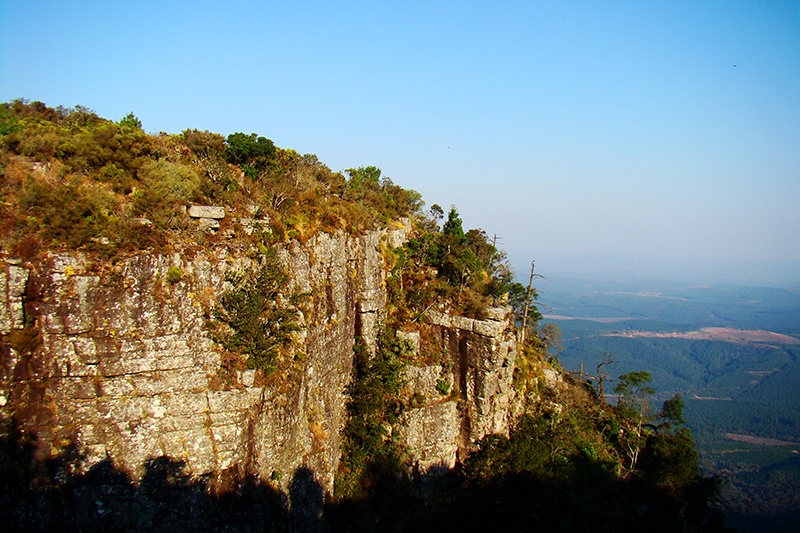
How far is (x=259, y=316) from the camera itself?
14102 mm

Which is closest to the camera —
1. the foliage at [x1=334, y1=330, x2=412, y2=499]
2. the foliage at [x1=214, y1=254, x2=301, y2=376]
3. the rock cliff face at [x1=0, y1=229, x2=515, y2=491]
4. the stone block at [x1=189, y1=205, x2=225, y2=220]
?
the rock cliff face at [x1=0, y1=229, x2=515, y2=491]

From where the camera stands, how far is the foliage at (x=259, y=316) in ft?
43.5

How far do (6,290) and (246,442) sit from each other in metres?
7.33

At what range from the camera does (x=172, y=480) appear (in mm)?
11930

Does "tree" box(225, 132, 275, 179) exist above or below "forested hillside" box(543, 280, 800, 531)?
above

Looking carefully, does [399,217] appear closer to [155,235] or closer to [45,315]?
A: [155,235]

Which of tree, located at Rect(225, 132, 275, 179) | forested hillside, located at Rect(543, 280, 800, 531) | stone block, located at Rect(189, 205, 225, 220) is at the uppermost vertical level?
tree, located at Rect(225, 132, 275, 179)

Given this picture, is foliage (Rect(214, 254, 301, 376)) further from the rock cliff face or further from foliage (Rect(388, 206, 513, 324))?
foliage (Rect(388, 206, 513, 324))

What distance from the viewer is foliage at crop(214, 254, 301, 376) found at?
13.3m

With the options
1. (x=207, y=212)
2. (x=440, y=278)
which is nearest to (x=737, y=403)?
(x=440, y=278)

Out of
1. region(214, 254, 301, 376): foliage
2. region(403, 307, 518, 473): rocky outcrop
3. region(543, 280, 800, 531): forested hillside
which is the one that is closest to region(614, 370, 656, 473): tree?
region(543, 280, 800, 531): forested hillside

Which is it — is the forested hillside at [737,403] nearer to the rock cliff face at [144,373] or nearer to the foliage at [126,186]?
the rock cliff face at [144,373]

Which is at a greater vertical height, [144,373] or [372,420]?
[144,373]

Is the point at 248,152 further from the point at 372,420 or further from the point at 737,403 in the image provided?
the point at 737,403
